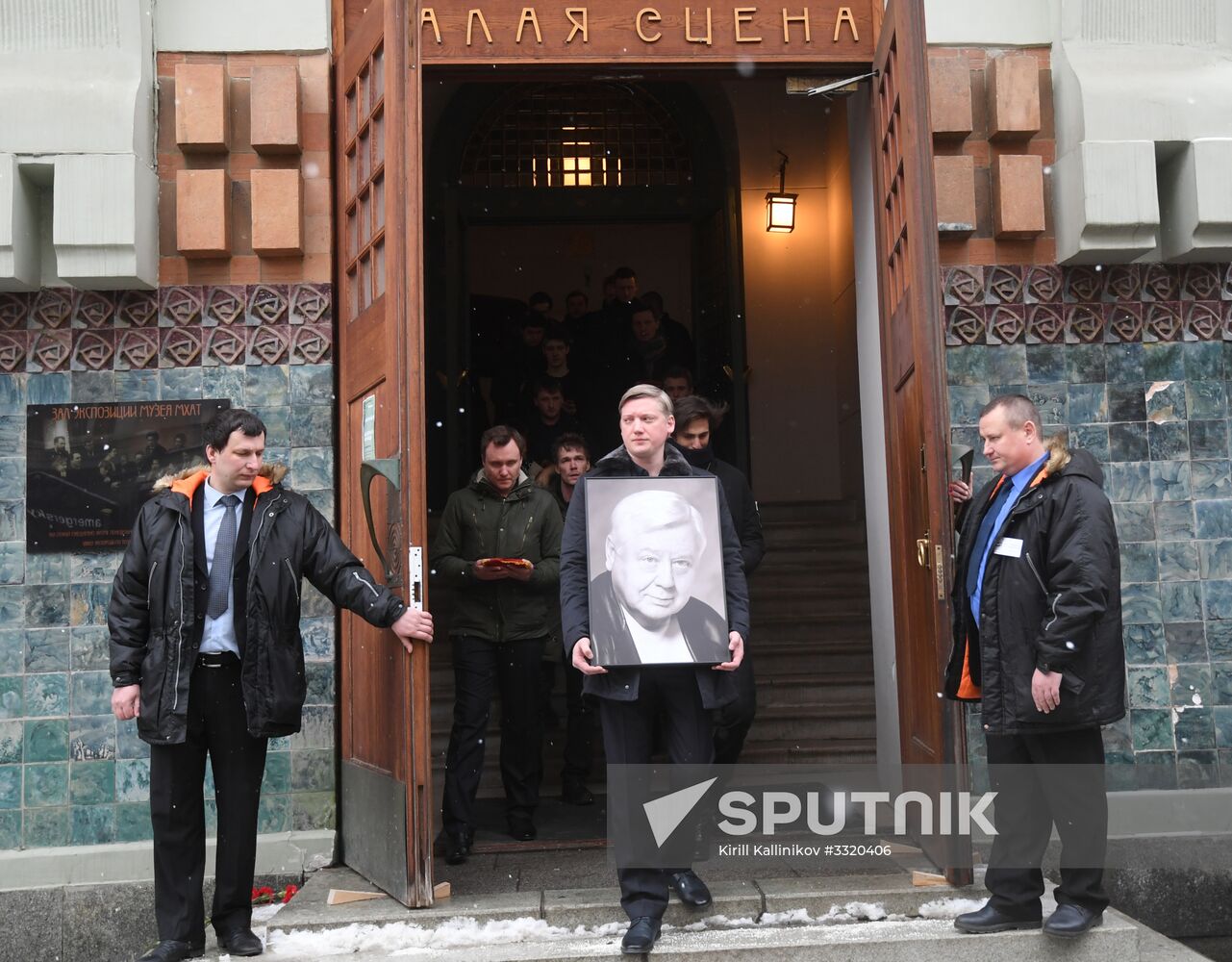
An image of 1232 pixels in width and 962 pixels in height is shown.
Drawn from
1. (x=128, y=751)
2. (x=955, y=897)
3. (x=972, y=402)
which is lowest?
(x=955, y=897)

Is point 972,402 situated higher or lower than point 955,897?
higher

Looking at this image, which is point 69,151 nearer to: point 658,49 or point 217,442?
point 217,442

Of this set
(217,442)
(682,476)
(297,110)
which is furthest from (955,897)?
(297,110)

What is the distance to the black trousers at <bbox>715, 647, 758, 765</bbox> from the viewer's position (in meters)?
5.95

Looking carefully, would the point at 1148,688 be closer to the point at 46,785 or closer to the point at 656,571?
the point at 656,571

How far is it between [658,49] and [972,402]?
88.2 inches

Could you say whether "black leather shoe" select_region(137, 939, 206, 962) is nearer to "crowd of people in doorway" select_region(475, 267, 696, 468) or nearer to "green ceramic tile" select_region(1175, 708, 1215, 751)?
"green ceramic tile" select_region(1175, 708, 1215, 751)

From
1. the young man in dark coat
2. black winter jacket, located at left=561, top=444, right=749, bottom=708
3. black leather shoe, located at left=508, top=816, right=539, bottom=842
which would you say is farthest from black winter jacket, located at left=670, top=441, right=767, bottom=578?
black leather shoe, located at left=508, top=816, right=539, bottom=842

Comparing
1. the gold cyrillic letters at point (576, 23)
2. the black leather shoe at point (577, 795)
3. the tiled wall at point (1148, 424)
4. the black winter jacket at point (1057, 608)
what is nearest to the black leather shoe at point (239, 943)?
the black leather shoe at point (577, 795)

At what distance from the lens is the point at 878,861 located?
5.74 meters

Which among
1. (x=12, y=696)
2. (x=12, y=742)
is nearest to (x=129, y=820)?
(x=12, y=742)

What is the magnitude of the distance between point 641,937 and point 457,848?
1.58 meters

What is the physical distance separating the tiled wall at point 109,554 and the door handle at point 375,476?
838 millimetres

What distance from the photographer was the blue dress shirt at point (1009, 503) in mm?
4887
